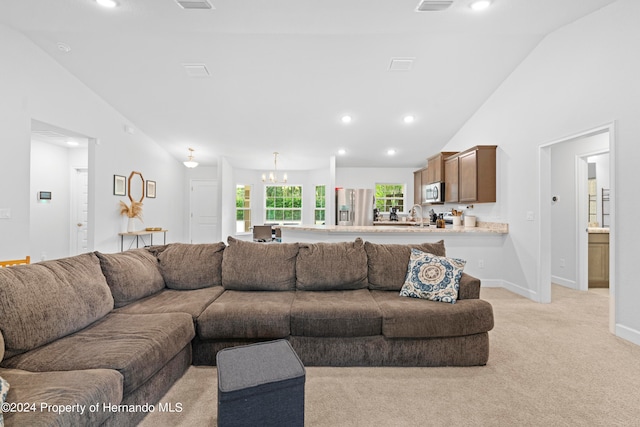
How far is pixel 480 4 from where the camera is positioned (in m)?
2.89

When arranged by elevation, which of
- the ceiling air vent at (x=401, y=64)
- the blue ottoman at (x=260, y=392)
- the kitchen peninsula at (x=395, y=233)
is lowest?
the blue ottoman at (x=260, y=392)

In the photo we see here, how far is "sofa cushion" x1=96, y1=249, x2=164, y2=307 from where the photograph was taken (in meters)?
2.29

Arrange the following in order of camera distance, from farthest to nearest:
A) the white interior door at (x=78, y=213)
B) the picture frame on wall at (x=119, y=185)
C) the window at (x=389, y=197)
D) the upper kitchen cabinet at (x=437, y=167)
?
the window at (x=389, y=197), the white interior door at (x=78, y=213), the upper kitchen cabinet at (x=437, y=167), the picture frame on wall at (x=119, y=185)

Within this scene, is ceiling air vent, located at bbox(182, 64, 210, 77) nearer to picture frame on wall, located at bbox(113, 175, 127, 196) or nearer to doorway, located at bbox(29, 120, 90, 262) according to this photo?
picture frame on wall, located at bbox(113, 175, 127, 196)

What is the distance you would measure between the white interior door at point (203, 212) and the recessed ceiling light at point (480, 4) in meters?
6.85

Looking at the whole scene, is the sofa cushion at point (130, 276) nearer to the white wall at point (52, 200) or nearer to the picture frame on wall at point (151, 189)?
the picture frame on wall at point (151, 189)

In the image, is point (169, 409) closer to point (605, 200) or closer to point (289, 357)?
point (289, 357)

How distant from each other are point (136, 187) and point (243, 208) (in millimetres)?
2862

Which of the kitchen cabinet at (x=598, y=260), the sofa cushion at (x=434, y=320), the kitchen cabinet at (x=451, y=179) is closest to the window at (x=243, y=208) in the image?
the kitchen cabinet at (x=451, y=179)

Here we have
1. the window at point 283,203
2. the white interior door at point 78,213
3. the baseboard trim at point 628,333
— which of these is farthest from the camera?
the window at point 283,203

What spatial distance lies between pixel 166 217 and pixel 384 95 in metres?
5.51

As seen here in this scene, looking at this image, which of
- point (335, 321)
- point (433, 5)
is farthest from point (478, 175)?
point (335, 321)

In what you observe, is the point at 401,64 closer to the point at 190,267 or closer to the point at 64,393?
the point at 190,267

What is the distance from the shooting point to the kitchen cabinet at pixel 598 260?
4.64 metres
